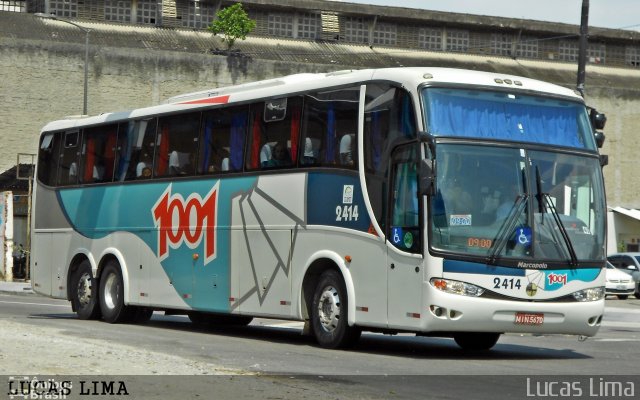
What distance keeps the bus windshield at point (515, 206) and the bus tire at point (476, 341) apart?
2292 mm

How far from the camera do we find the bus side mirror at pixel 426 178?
1562 centimetres

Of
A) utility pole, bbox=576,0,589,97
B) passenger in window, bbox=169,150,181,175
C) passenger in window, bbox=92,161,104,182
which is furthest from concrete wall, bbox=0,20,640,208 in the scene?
passenger in window, bbox=169,150,181,175

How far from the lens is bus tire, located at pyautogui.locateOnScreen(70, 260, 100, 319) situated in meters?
24.1

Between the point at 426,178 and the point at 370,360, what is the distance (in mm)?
2268

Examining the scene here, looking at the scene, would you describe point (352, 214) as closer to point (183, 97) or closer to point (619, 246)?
point (183, 97)

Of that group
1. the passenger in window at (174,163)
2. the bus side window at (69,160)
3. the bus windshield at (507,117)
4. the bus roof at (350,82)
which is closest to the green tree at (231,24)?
the bus side window at (69,160)

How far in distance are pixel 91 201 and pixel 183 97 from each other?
10.8 feet

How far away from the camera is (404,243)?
16266mm

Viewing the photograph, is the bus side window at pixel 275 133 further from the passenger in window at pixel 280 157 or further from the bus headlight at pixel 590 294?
the bus headlight at pixel 590 294

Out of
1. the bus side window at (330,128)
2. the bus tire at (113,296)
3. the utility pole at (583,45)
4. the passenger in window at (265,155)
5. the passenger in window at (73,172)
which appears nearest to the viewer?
the bus side window at (330,128)

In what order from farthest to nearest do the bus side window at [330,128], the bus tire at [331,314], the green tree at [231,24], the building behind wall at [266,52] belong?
the green tree at [231,24], the building behind wall at [266,52], the bus side window at [330,128], the bus tire at [331,314]

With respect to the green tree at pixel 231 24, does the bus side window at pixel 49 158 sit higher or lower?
lower

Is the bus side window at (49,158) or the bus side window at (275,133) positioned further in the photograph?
the bus side window at (49,158)

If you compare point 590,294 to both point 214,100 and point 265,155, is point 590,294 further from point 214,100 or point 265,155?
point 214,100
